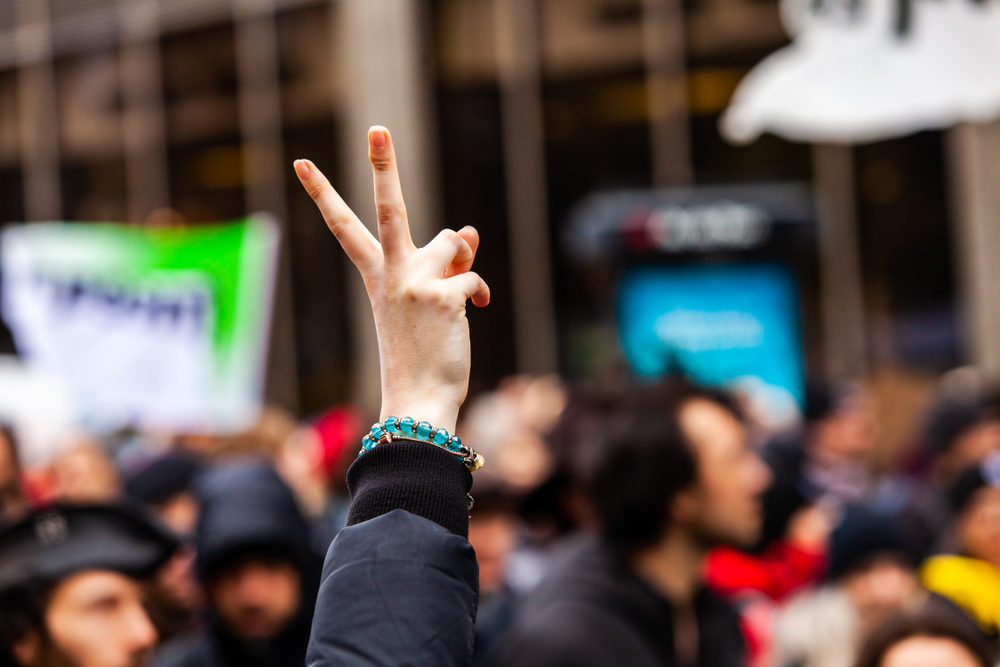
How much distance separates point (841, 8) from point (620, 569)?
5.62 ft

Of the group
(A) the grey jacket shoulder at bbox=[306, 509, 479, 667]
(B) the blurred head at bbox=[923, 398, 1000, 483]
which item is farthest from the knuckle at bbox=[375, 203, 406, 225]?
(B) the blurred head at bbox=[923, 398, 1000, 483]

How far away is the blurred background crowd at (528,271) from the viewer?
421cm

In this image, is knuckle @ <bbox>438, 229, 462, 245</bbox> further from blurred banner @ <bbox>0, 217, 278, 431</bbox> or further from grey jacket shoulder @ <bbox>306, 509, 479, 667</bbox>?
blurred banner @ <bbox>0, 217, 278, 431</bbox>

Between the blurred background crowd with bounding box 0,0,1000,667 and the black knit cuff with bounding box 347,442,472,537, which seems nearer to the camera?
the black knit cuff with bounding box 347,442,472,537

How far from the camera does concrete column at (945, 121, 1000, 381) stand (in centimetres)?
1105

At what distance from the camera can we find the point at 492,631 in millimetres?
4543

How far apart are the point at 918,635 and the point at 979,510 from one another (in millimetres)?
1801

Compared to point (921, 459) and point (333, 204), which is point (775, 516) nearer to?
point (921, 459)

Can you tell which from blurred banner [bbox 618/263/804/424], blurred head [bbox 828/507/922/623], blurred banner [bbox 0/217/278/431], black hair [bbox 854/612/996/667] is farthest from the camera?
blurred banner [bbox 618/263/804/424]

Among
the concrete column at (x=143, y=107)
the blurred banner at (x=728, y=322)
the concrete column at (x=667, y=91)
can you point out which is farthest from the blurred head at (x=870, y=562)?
the concrete column at (x=143, y=107)

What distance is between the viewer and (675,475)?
3613 millimetres

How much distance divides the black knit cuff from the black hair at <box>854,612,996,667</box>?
1.80 meters

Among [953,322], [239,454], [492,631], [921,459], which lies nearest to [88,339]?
[239,454]

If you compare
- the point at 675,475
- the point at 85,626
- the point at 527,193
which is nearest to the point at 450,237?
the point at 85,626
